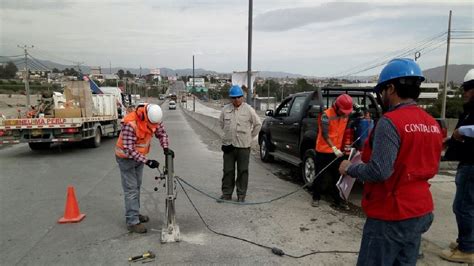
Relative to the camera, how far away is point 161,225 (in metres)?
5.11

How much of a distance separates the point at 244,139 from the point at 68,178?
14.9 ft

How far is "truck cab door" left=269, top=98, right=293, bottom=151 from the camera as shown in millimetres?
8602

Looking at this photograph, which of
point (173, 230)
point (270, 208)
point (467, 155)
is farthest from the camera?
point (270, 208)

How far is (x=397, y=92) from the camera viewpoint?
2373 mm

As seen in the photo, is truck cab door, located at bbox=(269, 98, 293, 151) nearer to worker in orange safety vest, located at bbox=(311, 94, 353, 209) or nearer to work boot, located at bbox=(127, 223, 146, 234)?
worker in orange safety vest, located at bbox=(311, 94, 353, 209)

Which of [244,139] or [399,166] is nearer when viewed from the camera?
[399,166]

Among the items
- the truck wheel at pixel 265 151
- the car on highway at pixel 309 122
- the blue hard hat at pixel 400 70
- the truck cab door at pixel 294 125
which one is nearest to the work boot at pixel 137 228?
the car on highway at pixel 309 122

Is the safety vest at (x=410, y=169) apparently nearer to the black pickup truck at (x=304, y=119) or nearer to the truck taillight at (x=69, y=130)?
the black pickup truck at (x=304, y=119)

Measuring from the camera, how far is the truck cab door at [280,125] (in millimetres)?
8602

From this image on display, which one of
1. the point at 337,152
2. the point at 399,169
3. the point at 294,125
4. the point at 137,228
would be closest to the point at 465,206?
the point at 337,152

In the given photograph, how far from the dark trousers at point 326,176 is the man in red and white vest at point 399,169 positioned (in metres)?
3.48

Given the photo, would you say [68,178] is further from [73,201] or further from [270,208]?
[270,208]

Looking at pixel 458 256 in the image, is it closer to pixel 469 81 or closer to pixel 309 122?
pixel 469 81

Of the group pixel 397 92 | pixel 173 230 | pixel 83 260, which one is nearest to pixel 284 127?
pixel 173 230
